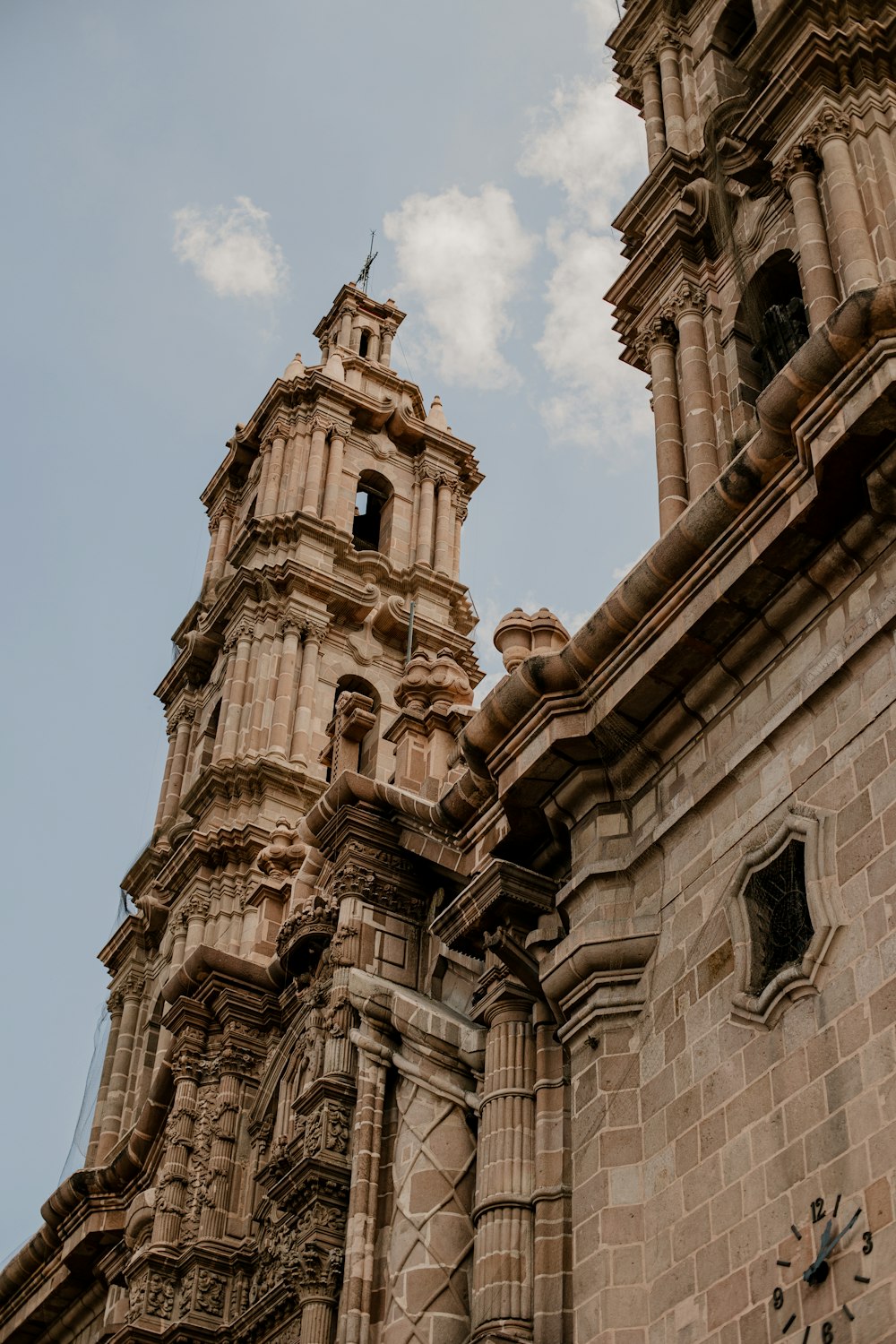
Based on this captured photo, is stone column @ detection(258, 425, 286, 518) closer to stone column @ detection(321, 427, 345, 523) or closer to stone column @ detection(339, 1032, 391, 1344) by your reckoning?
stone column @ detection(321, 427, 345, 523)

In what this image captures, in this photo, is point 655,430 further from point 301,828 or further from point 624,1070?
point 624,1070

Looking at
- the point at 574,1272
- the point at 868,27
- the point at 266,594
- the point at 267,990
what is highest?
the point at 266,594

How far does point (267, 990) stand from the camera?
2434cm

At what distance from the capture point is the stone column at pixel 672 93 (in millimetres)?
26484

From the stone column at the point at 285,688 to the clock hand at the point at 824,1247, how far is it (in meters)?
25.0

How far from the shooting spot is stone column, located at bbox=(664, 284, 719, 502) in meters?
22.7

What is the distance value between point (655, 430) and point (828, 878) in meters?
13.2

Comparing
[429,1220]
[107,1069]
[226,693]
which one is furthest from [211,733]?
[429,1220]

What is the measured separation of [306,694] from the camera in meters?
35.9

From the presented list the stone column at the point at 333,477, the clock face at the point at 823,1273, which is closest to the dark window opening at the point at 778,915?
the clock face at the point at 823,1273

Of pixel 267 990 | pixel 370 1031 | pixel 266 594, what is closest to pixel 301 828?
pixel 267 990

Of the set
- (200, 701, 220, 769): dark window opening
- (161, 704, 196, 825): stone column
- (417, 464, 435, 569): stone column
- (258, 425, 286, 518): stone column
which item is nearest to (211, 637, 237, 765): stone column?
(200, 701, 220, 769): dark window opening

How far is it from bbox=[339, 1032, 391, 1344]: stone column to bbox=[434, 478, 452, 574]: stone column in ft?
75.2

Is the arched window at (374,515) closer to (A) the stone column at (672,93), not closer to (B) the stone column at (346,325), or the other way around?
(B) the stone column at (346,325)
